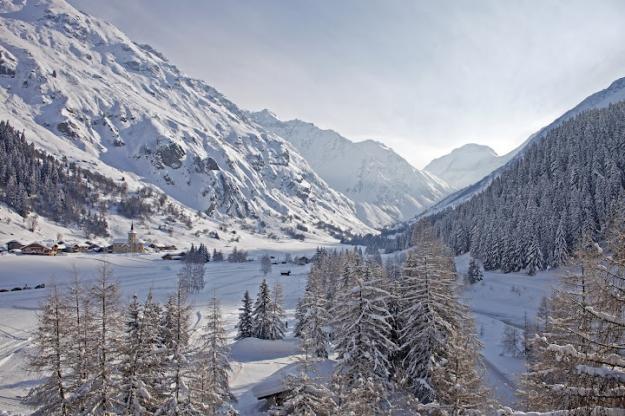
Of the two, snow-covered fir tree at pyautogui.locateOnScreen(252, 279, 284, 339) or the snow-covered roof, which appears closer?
the snow-covered roof

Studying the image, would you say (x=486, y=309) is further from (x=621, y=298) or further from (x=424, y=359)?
(x=621, y=298)

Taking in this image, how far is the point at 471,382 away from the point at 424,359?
10925 millimetres

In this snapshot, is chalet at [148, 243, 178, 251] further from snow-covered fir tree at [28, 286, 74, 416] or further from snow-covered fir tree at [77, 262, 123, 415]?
snow-covered fir tree at [77, 262, 123, 415]

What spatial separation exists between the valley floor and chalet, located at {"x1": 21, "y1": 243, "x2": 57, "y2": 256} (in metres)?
6.02

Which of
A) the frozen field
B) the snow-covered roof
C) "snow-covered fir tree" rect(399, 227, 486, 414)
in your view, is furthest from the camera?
the frozen field

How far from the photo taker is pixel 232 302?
92.1 meters

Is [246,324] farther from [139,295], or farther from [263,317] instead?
[139,295]

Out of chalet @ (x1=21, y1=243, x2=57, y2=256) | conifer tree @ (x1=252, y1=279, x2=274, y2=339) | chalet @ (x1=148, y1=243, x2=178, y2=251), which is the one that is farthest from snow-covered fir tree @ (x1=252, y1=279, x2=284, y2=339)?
chalet @ (x1=148, y1=243, x2=178, y2=251)

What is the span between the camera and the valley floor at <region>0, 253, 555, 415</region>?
130 feet

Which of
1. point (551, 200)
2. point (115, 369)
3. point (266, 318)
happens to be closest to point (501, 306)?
point (551, 200)

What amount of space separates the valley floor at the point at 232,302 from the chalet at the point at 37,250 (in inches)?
237

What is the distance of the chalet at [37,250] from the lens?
401 ft

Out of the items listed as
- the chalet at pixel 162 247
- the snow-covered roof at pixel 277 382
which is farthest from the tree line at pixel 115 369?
the chalet at pixel 162 247

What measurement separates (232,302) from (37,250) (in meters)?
76.0
